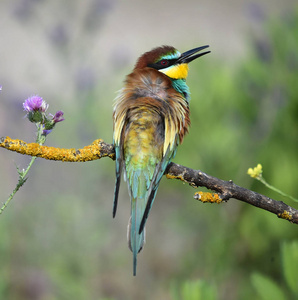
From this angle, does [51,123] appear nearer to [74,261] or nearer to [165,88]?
[165,88]

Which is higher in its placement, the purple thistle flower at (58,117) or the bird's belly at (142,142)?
the bird's belly at (142,142)

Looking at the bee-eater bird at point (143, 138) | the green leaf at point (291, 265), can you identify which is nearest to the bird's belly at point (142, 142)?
the bee-eater bird at point (143, 138)

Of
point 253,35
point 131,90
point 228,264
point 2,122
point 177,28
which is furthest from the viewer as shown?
point 177,28

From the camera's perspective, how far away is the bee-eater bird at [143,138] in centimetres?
140

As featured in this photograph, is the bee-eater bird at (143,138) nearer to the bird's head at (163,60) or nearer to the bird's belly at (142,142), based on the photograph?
the bird's belly at (142,142)

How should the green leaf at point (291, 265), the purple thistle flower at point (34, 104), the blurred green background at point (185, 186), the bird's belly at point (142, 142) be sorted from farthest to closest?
1. the blurred green background at point (185, 186)
2. the bird's belly at point (142, 142)
3. the green leaf at point (291, 265)
4. the purple thistle flower at point (34, 104)

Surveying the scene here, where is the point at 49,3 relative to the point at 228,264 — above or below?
above

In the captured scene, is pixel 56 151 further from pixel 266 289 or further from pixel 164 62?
pixel 164 62

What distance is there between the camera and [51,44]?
2688 millimetres

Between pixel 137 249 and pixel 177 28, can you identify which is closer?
pixel 137 249

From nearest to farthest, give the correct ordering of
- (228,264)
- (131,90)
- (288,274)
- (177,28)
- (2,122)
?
(288,274)
(131,90)
(228,264)
(2,122)
(177,28)

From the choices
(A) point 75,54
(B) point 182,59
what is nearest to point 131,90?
(B) point 182,59

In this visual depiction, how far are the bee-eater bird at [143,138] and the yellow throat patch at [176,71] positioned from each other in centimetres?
22

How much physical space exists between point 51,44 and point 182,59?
0.98 metres
